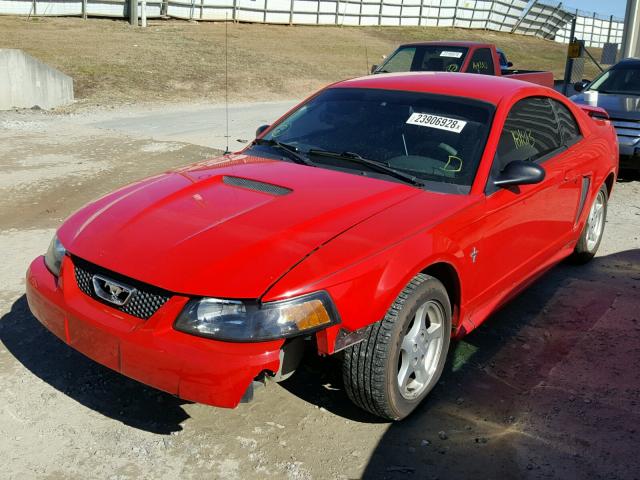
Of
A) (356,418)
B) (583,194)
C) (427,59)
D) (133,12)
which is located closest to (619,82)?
(427,59)

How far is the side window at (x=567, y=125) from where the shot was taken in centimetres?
499

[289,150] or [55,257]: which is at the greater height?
[289,150]

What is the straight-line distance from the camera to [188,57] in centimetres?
2141

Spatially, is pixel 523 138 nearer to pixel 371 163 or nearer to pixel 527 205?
pixel 527 205

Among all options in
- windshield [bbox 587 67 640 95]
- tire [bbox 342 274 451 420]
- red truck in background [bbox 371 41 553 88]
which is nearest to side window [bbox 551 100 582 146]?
tire [bbox 342 274 451 420]

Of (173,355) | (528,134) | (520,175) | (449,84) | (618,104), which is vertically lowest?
(173,355)

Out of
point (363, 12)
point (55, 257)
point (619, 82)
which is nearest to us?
point (55, 257)

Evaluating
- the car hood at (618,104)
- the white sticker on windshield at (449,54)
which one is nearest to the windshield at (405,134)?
the car hood at (618,104)

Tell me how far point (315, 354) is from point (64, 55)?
715 inches

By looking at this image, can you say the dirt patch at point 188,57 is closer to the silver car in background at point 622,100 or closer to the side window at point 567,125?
the silver car in background at point 622,100

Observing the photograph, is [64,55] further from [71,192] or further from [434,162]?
[434,162]

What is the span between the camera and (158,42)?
75.2 feet

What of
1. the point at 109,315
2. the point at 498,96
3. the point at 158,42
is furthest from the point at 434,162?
the point at 158,42

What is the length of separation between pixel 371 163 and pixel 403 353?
45.4 inches
